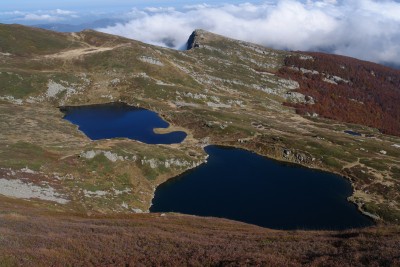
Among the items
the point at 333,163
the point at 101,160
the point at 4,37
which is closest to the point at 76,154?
the point at 101,160

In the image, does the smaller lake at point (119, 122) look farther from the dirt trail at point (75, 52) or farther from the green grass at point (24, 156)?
the dirt trail at point (75, 52)

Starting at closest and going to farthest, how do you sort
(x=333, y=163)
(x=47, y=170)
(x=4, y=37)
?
(x=47, y=170), (x=333, y=163), (x=4, y=37)

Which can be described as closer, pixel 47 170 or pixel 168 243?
pixel 168 243

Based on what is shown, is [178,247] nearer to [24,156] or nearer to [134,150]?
[24,156]

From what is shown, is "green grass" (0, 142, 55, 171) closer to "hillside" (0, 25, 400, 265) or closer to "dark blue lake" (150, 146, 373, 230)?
"hillside" (0, 25, 400, 265)

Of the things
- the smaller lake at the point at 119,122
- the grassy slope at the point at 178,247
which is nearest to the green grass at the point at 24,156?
the smaller lake at the point at 119,122

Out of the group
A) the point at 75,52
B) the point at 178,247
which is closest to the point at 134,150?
the point at 178,247

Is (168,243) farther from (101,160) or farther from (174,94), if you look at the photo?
(174,94)
